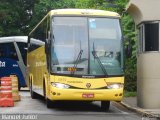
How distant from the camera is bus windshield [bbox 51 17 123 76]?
18766 mm

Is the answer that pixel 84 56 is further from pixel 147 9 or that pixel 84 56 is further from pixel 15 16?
pixel 15 16

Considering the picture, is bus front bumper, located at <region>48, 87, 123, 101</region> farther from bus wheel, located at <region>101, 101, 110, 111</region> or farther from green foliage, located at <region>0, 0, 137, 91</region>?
green foliage, located at <region>0, 0, 137, 91</region>

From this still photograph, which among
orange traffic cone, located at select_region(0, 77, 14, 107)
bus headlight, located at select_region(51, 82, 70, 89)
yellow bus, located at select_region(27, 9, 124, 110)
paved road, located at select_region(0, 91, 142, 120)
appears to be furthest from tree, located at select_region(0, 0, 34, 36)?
bus headlight, located at select_region(51, 82, 70, 89)

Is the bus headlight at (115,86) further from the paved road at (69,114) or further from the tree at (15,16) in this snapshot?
the tree at (15,16)

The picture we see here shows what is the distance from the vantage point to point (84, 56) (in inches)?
744

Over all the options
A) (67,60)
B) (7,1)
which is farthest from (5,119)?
(7,1)

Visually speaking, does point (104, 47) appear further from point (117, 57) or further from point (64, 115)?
point (64, 115)

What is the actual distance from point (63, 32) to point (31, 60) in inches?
334

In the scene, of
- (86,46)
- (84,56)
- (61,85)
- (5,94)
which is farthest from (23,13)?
(61,85)

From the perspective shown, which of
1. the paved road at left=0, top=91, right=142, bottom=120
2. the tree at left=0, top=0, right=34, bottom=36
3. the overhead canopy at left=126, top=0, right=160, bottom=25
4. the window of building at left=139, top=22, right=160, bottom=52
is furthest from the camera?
the tree at left=0, top=0, right=34, bottom=36

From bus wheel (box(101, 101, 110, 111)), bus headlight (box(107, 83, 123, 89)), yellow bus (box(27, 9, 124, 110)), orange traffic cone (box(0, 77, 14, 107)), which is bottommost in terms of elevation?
bus wheel (box(101, 101, 110, 111))

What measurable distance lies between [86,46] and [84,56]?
0.38m

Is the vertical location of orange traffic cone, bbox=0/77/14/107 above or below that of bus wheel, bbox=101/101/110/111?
above

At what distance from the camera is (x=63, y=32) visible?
63.0 ft
